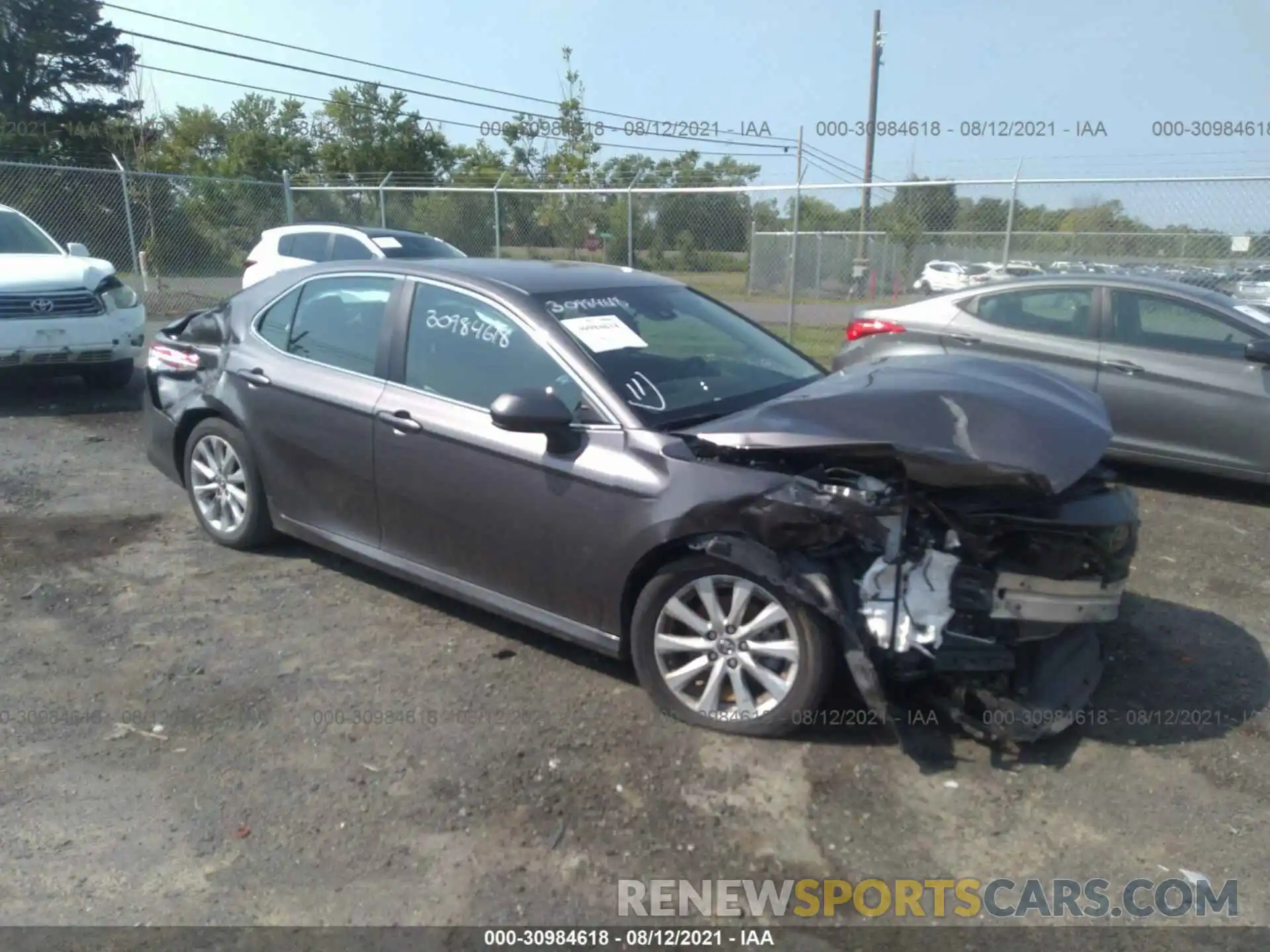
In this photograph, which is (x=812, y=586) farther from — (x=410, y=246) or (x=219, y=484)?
(x=410, y=246)

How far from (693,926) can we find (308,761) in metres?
1.50

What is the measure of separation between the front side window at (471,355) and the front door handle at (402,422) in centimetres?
14

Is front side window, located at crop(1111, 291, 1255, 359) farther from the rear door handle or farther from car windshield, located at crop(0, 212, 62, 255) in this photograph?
car windshield, located at crop(0, 212, 62, 255)

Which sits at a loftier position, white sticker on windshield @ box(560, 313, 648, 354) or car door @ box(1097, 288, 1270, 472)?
white sticker on windshield @ box(560, 313, 648, 354)

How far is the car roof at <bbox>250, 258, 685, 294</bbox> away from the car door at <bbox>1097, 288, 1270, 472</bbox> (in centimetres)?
357

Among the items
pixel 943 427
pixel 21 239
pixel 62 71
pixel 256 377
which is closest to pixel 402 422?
pixel 256 377

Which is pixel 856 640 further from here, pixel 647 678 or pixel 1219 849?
pixel 1219 849

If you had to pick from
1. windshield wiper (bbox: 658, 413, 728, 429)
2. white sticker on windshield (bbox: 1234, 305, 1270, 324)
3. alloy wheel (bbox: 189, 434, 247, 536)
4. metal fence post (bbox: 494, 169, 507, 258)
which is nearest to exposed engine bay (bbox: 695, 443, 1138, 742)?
windshield wiper (bbox: 658, 413, 728, 429)

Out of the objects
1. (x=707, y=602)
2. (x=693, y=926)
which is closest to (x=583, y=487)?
(x=707, y=602)

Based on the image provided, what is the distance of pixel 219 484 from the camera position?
5.30m

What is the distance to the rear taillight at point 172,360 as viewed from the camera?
5352 mm

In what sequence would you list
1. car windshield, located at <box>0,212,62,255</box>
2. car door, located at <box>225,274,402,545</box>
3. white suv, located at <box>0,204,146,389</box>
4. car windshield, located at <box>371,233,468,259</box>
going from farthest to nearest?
car windshield, located at <box>371,233,468,259</box>, car windshield, located at <box>0,212,62,255</box>, white suv, located at <box>0,204,146,389</box>, car door, located at <box>225,274,402,545</box>

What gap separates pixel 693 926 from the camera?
9.02ft

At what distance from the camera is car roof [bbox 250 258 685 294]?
438cm
